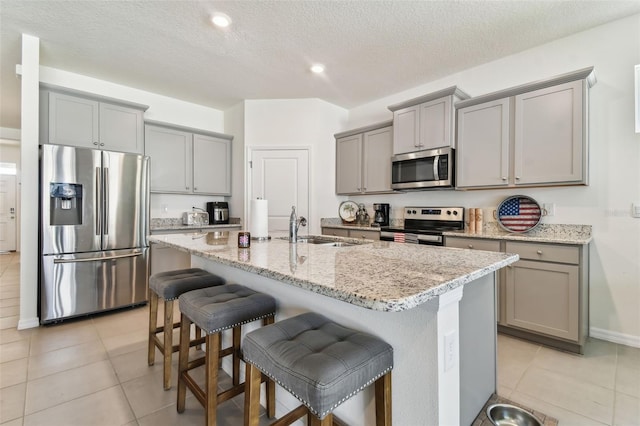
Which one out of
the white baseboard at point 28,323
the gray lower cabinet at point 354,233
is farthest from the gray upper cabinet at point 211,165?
the white baseboard at point 28,323

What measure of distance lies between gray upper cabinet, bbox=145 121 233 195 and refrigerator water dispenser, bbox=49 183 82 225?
3.20ft

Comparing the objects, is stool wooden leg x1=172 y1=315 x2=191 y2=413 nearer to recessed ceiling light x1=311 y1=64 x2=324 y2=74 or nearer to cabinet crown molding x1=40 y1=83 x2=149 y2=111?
recessed ceiling light x1=311 y1=64 x2=324 y2=74

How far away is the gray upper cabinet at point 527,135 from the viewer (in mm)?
2412

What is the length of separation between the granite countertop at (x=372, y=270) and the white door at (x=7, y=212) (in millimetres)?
8000

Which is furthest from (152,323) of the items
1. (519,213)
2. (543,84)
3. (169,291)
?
(543,84)

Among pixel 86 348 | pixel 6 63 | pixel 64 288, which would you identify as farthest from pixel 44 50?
pixel 86 348

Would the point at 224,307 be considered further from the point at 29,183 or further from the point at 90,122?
the point at 90,122

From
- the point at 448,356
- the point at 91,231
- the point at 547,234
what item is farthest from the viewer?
the point at 91,231

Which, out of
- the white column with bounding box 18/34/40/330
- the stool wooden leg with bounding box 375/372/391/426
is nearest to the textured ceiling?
the white column with bounding box 18/34/40/330

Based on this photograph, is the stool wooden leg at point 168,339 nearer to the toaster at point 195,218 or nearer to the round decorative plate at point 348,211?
the toaster at point 195,218

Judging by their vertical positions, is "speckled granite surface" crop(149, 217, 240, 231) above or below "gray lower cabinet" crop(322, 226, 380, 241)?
above

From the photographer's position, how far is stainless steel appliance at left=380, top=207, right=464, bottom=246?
3.10 meters

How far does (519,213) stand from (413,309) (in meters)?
2.49

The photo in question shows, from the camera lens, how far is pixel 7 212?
6.73 m
